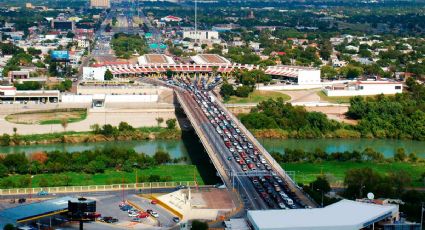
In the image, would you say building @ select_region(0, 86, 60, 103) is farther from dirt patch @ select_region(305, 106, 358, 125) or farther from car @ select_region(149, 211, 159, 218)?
car @ select_region(149, 211, 159, 218)

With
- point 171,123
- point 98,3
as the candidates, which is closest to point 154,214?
point 171,123

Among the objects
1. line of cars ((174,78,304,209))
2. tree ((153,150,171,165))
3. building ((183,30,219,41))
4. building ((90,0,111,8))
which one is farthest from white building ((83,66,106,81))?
building ((90,0,111,8))

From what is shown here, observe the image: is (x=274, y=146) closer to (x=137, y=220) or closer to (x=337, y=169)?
(x=337, y=169)

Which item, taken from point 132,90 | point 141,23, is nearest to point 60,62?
point 132,90

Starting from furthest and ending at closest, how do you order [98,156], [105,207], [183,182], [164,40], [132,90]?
[164,40], [132,90], [98,156], [183,182], [105,207]

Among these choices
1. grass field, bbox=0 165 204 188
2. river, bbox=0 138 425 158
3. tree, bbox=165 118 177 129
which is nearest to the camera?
grass field, bbox=0 165 204 188

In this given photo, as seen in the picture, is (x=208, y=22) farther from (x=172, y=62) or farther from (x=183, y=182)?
(x=183, y=182)

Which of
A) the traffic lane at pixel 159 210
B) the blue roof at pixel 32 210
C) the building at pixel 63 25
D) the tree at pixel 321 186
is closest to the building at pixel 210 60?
the building at pixel 63 25
